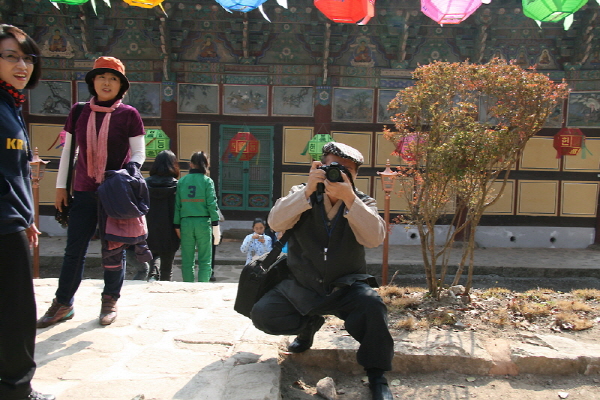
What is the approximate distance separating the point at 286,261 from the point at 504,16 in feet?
32.8

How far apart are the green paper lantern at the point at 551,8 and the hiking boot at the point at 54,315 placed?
590cm

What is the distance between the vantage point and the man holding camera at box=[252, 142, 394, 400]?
2379 mm

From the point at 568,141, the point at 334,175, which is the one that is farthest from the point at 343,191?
the point at 568,141

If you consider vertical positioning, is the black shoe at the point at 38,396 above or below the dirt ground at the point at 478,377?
above

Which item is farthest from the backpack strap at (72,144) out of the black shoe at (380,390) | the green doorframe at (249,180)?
the green doorframe at (249,180)

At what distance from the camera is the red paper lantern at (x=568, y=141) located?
10.3 m

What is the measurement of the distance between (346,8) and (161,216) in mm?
3458

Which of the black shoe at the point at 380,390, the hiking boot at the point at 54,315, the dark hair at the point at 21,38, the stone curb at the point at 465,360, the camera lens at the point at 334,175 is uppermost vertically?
the dark hair at the point at 21,38

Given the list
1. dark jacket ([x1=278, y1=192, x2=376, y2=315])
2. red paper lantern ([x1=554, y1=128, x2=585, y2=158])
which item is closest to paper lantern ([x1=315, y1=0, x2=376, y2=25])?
dark jacket ([x1=278, y1=192, x2=376, y2=315])

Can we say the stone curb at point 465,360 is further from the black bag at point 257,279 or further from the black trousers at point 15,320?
the black trousers at point 15,320

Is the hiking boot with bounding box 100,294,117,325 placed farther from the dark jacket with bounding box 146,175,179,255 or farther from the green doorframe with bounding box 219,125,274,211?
the green doorframe with bounding box 219,125,274,211

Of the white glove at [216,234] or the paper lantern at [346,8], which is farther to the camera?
the paper lantern at [346,8]

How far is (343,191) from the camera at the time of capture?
2.38 metres

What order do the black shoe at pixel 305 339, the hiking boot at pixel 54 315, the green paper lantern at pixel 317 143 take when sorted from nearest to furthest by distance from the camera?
the black shoe at pixel 305 339 → the hiking boot at pixel 54 315 → the green paper lantern at pixel 317 143
